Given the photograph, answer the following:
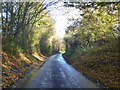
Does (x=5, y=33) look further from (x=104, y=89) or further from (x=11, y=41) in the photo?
(x=104, y=89)

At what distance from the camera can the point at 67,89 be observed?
7.71 m

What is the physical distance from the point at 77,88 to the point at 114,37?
9.86 metres

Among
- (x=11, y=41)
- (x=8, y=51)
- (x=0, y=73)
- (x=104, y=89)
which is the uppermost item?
(x=11, y=41)

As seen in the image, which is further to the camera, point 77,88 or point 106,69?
point 106,69

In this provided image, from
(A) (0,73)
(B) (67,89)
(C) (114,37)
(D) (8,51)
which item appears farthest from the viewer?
(D) (8,51)

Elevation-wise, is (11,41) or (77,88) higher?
(11,41)

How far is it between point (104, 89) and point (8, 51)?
13.6m

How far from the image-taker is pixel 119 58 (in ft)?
41.2

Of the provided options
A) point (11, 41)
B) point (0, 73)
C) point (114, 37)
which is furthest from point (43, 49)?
point (0, 73)

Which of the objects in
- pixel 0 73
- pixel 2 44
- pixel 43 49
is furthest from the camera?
pixel 43 49

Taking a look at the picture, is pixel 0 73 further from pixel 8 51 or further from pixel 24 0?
pixel 24 0

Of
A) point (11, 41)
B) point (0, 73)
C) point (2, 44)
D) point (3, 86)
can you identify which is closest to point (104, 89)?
point (3, 86)

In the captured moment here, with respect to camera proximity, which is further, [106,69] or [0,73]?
[106,69]

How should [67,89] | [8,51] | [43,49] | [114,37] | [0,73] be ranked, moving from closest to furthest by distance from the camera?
[67,89] → [0,73] → [114,37] → [8,51] → [43,49]
